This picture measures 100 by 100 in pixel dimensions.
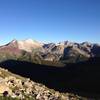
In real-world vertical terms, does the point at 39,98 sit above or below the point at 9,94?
below

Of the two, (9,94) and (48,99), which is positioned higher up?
(9,94)

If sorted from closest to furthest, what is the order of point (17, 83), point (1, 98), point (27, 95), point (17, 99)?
point (1, 98)
point (17, 99)
point (27, 95)
point (17, 83)

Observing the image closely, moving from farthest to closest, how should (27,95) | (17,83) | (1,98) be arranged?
(17,83)
(27,95)
(1,98)

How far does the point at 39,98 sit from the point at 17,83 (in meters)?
22.6

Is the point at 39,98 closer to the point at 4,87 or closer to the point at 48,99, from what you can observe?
the point at 48,99

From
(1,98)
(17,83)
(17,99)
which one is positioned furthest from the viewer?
(17,83)

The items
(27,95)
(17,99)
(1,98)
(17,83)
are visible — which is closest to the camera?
(1,98)

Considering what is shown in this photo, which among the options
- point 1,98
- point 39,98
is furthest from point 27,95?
point 1,98

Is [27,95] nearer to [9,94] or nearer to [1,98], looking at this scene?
[9,94]

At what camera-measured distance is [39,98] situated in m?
139

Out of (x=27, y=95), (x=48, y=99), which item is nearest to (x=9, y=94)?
(x=27, y=95)

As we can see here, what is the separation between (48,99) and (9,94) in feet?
94.7

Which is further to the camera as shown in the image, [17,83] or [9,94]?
[17,83]

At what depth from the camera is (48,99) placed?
146125 millimetres
